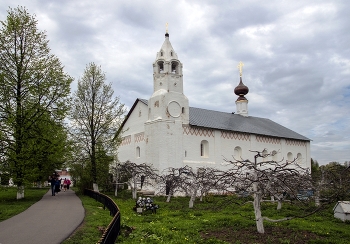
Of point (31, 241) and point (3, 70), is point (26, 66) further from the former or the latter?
point (31, 241)

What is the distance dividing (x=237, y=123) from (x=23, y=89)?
22.7 meters

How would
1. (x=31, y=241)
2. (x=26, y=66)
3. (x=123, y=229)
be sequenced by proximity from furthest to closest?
(x=26, y=66) < (x=123, y=229) < (x=31, y=241)

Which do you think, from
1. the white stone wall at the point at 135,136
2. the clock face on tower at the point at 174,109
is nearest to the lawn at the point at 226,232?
the clock face on tower at the point at 174,109

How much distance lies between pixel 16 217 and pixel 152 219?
5.34 metres

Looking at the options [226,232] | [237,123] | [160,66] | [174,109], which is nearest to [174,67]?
[160,66]

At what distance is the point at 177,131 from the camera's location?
2870 centimetres

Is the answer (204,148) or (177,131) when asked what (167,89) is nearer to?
(177,131)

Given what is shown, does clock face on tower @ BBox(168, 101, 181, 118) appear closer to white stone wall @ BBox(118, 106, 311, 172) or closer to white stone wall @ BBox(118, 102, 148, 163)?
white stone wall @ BBox(118, 106, 311, 172)

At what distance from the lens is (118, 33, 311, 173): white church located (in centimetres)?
2831

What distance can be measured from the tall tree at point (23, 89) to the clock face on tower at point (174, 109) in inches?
412

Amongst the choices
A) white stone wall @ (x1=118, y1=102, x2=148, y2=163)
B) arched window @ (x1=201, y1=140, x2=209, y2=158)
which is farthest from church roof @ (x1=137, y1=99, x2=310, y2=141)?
arched window @ (x1=201, y1=140, x2=209, y2=158)

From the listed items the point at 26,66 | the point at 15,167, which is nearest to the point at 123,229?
the point at 15,167

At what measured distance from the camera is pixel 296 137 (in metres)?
39.6

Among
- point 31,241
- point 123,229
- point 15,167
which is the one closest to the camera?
point 31,241
